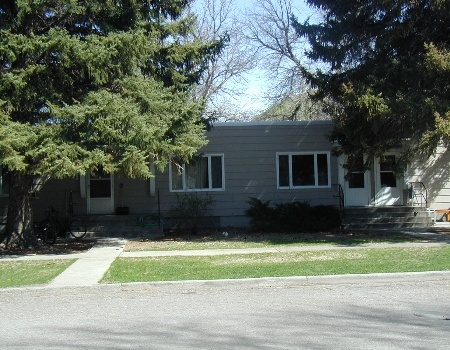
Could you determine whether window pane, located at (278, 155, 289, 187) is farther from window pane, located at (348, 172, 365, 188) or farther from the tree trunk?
the tree trunk

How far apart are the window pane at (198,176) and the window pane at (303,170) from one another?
3396 mm

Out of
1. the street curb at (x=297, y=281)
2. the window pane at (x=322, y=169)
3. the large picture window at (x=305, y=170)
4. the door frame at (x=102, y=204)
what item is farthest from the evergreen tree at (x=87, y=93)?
the window pane at (x=322, y=169)

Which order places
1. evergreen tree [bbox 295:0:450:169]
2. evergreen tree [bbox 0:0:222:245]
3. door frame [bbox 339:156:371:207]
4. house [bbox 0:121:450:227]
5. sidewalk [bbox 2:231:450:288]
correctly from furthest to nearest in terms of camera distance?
door frame [bbox 339:156:371:207] < house [bbox 0:121:450:227] < evergreen tree [bbox 295:0:450:169] < evergreen tree [bbox 0:0:222:245] < sidewalk [bbox 2:231:450:288]

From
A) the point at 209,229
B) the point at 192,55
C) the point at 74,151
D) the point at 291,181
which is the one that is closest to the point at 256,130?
the point at 291,181

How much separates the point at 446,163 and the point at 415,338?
17207 millimetres

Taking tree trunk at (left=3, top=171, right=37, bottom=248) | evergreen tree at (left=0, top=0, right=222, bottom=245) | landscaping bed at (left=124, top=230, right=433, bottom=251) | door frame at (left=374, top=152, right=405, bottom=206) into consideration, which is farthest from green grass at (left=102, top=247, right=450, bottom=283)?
door frame at (left=374, top=152, right=405, bottom=206)

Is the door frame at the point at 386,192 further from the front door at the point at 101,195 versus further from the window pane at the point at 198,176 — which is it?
the front door at the point at 101,195

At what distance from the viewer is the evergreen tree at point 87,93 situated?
12180 mm

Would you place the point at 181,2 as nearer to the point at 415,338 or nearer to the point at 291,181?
the point at 291,181

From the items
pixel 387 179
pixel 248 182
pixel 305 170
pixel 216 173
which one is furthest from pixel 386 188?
pixel 216 173

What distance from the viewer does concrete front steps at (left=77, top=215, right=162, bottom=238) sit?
19.4m

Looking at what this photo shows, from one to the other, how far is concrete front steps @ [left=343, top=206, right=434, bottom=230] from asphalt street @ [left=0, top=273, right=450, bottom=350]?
9.67 metres

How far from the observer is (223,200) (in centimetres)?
2108

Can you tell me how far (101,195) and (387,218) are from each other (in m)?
10.6
